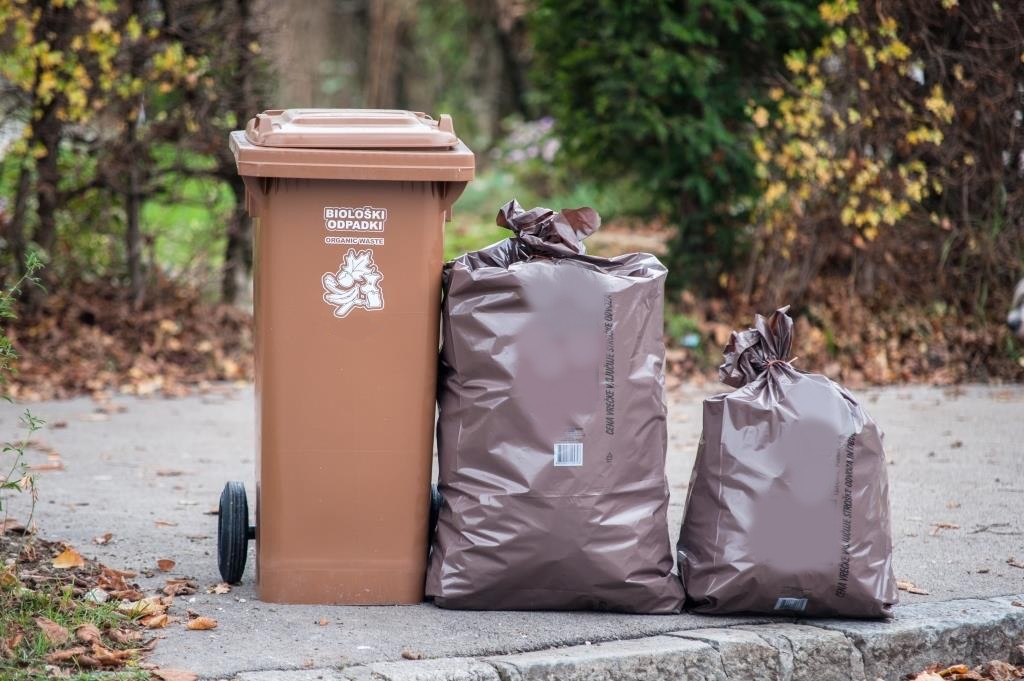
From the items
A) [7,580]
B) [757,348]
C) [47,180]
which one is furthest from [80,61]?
[757,348]

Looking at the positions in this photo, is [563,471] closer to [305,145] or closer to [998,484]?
[305,145]

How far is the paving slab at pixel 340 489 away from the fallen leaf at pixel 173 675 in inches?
1.9

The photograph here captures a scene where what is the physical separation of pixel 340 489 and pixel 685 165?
531 centimetres

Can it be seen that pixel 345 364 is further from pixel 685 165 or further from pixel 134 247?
pixel 685 165

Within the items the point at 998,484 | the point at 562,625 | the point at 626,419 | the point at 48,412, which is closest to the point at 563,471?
the point at 626,419

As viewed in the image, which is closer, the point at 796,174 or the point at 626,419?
the point at 626,419

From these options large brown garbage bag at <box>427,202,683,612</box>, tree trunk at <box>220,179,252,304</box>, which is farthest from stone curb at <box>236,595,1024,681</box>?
tree trunk at <box>220,179,252,304</box>

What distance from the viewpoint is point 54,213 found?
25.2 feet

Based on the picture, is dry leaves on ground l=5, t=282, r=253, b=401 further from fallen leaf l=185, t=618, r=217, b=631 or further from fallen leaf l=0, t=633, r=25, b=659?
fallen leaf l=0, t=633, r=25, b=659

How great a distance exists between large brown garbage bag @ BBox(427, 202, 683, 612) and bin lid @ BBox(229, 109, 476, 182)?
0.30 m

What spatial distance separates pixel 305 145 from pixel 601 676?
5.63ft

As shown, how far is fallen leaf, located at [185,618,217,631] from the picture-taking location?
3348 millimetres

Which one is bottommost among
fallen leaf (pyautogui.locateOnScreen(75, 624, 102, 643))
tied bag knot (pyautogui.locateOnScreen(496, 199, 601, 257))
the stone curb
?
the stone curb

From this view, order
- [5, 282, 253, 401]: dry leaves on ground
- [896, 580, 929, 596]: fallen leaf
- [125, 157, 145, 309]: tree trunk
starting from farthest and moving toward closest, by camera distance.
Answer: [125, 157, 145, 309]: tree trunk
[5, 282, 253, 401]: dry leaves on ground
[896, 580, 929, 596]: fallen leaf
